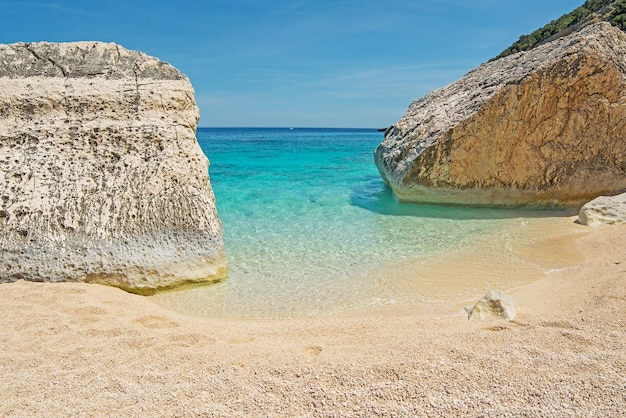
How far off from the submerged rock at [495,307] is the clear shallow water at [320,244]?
1164 millimetres

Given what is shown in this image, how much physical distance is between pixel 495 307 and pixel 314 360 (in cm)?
182

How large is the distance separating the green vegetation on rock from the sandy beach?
98.1 feet

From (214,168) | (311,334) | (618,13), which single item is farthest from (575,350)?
(618,13)

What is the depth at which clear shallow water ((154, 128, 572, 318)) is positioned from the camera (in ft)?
17.0

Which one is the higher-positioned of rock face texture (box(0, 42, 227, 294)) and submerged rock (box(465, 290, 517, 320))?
rock face texture (box(0, 42, 227, 294))

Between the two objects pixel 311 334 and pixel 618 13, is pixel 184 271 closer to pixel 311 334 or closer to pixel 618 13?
pixel 311 334

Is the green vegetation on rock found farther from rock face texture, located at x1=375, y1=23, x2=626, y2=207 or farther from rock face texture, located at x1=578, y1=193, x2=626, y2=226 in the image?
rock face texture, located at x1=578, y1=193, x2=626, y2=226

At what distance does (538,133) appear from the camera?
362 inches

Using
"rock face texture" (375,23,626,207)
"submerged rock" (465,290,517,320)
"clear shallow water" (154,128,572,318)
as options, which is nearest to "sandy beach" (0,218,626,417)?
"submerged rock" (465,290,517,320)

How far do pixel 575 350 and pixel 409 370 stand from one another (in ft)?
3.90

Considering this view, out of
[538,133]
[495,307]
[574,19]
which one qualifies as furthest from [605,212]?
[574,19]

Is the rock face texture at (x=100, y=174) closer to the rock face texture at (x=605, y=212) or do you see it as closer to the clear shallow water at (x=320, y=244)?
the clear shallow water at (x=320, y=244)

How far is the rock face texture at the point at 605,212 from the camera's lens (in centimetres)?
739

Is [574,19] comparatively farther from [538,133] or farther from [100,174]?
[100,174]
